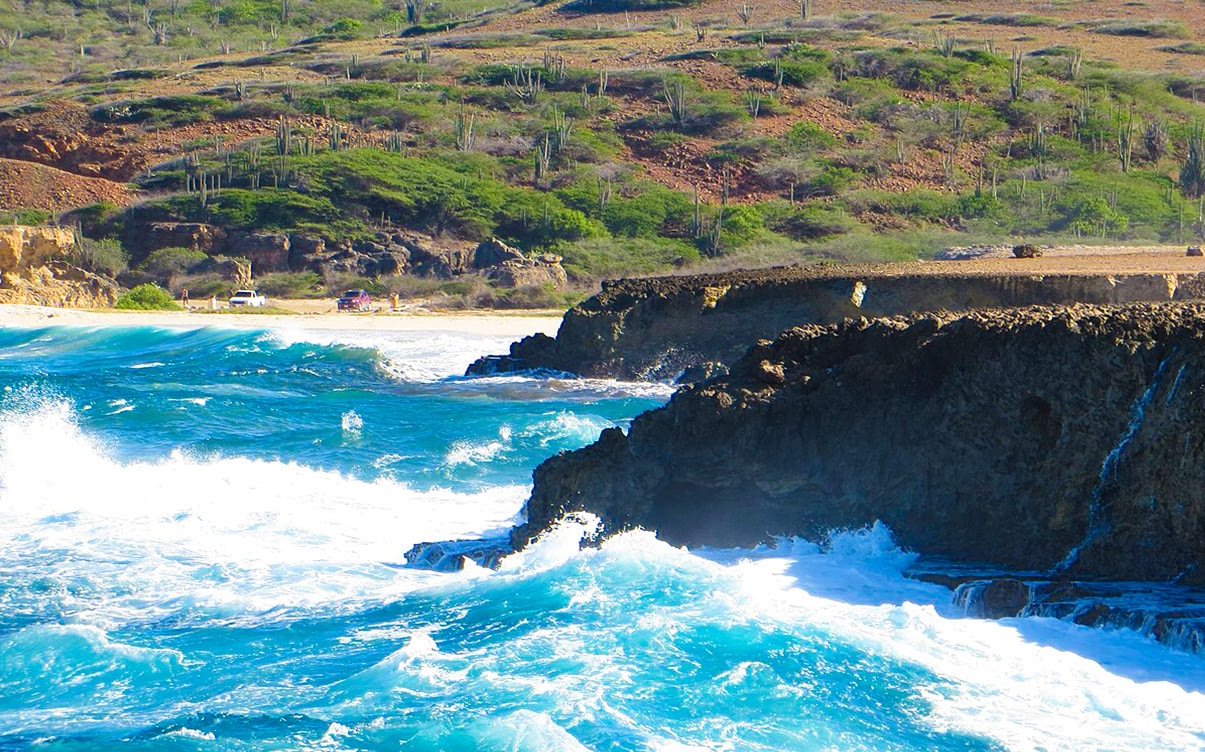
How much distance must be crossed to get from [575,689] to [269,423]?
12993 mm

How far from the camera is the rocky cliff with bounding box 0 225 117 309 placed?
4069 cm

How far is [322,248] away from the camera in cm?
4928

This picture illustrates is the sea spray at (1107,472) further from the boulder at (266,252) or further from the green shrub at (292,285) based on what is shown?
the boulder at (266,252)

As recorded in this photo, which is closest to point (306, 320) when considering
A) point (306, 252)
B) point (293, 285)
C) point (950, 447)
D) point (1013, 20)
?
point (293, 285)

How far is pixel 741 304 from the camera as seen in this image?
22797 mm

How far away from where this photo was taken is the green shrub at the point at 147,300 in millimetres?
42062

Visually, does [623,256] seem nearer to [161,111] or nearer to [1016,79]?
[1016,79]

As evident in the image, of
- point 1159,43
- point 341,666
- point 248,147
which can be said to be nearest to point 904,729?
point 341,666

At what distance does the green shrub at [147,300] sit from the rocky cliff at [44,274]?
49cm

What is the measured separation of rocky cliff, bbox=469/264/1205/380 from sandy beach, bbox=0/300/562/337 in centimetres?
845

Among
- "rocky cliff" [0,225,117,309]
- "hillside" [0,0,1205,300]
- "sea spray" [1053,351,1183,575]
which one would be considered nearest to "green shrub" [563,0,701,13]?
"hillside" [0,0,1205,300]

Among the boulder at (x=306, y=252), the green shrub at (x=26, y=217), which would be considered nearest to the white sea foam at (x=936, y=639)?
the boulder at (x=306, y=252)

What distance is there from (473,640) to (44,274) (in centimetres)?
3565

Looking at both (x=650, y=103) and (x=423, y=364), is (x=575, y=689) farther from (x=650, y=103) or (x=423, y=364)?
(x=650, y=103)
